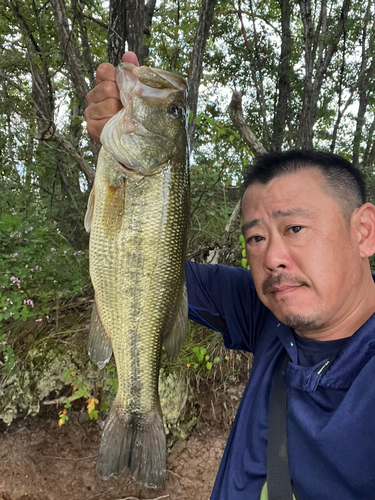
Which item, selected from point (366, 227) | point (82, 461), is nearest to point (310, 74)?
point (366, 227)

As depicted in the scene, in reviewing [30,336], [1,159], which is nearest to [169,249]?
[30,336]

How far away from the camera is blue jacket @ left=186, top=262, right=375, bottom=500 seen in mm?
1162

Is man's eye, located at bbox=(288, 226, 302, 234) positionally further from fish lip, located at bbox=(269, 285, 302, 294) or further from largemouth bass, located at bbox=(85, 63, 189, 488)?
largemouth bass, located at bbox=(85, 63, 189, 488)

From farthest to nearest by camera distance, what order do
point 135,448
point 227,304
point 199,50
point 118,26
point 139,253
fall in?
1. point 199,50
2. point 118,26
3. point 227,304
4. point 135,448
5. point 139,253

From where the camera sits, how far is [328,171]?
1.53 meters

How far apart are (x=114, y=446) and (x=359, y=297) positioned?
1473 millimetres

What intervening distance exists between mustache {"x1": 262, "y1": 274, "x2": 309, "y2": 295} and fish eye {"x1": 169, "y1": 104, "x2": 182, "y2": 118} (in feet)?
3.21

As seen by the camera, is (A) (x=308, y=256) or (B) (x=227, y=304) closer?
(A) (x=308, y=256)

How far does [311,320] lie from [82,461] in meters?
3.14

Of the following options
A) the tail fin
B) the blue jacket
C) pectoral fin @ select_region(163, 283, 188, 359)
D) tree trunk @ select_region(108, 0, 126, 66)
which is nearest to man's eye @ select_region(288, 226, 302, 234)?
the blue jacket

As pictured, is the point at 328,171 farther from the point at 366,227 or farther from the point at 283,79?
the point at 283,79

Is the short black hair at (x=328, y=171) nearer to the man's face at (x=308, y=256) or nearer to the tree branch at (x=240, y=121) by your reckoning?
the man's face at (x=308, y=256)

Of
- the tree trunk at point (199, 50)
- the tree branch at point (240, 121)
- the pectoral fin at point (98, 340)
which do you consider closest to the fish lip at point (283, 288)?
the pectoral fin at point (98, 340)

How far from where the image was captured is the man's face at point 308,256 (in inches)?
55.5
